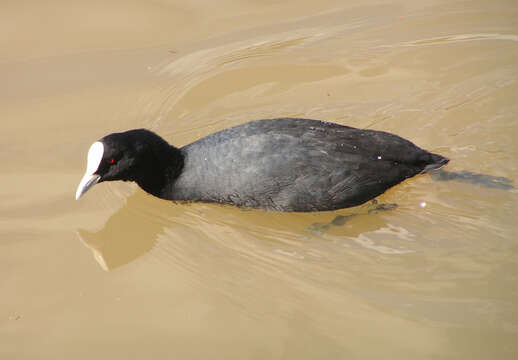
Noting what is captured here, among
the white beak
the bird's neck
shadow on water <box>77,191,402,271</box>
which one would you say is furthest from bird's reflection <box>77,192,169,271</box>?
the white beak

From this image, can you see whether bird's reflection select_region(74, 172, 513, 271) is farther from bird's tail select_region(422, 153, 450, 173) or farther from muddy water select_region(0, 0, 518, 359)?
bird's tail select_region(422, 153, 450, 173)

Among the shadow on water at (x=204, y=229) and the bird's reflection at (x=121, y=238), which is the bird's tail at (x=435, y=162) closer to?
the shadow on water at (x=204, y=229)

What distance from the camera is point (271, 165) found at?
3721 millimetres

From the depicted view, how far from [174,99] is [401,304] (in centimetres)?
303

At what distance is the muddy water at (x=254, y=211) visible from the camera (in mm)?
3088

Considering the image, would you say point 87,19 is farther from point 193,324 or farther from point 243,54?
point 193,324

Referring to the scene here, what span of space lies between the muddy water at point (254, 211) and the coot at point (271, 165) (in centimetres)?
25

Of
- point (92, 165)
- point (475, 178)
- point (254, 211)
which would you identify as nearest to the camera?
point (92, 165)

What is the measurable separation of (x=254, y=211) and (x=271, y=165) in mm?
481

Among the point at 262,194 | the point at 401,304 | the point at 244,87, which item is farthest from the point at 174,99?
the point at 401,304

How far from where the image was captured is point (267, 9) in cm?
641

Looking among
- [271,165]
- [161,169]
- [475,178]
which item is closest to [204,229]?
[161,169]

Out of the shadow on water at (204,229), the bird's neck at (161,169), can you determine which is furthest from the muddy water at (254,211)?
the bird's neck at (161,169)

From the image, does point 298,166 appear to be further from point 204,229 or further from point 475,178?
point 475,178
